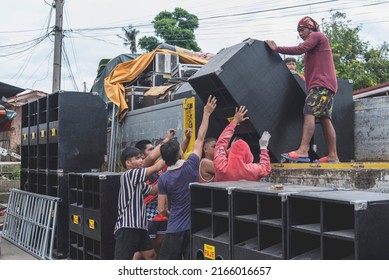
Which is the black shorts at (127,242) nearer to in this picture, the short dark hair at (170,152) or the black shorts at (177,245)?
the black shorts at (177,245)

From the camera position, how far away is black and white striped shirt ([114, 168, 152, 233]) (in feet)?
14.6

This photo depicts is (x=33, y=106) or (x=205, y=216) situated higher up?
(x=33, y=106)

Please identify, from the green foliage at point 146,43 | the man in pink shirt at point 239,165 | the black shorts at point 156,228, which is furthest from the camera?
the green foliage at point 146,43

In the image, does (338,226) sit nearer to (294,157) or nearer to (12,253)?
(294,157)

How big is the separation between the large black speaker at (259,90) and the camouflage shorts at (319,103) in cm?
29

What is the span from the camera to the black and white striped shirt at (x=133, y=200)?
445cm

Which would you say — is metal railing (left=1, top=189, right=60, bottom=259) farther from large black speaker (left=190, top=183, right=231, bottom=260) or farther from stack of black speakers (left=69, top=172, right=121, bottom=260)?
large black speaker (left=190, top=183, right=231, bottom=260)

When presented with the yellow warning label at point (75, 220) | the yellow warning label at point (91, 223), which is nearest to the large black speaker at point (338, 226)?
the yellow warning label at point (91, 223)

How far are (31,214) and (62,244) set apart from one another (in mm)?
938

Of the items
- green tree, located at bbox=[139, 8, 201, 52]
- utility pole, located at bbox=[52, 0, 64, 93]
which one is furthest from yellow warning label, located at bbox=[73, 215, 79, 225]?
green tree, located at bbox=[139, 8, 201, 52]
